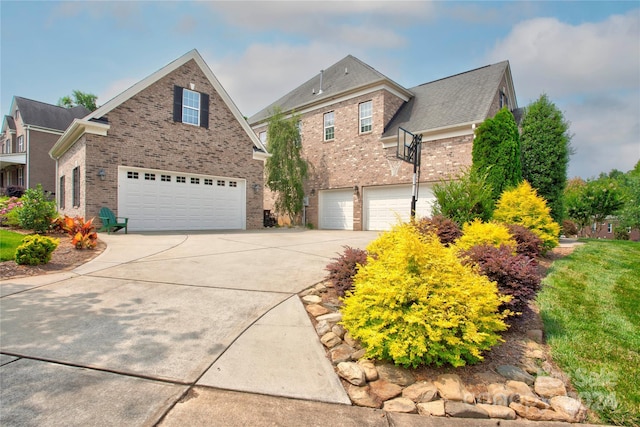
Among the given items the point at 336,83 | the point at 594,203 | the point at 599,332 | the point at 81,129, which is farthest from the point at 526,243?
the point at 594,203

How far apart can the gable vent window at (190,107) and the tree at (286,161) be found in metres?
4.76

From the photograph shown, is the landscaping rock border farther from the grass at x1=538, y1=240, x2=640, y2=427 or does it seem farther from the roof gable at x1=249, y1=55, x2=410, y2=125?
the roof gable at x1=249, y1=55, x2=410, y2=125

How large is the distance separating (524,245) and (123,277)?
7.63 meters

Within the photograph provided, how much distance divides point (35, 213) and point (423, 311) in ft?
38.2

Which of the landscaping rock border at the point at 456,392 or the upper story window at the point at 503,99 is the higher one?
the upper story window at the point at 503,99

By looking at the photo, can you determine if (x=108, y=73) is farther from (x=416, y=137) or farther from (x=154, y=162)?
(x=416, y=137)

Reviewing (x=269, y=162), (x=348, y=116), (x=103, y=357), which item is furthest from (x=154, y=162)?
(x=103, y=357)

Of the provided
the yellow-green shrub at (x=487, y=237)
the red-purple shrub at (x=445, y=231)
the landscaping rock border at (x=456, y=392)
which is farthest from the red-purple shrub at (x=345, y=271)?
the red-purple shrub at (x=445, y=231)

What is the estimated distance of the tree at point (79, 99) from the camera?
36.3 meters

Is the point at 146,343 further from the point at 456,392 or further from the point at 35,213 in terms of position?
the point at 35,213

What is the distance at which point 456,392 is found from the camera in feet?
8.42

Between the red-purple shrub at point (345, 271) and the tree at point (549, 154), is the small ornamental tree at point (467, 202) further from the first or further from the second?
the tree at point (549, 154)

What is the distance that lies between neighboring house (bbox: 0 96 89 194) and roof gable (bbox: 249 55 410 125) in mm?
14964

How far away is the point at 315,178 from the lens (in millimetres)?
18688
